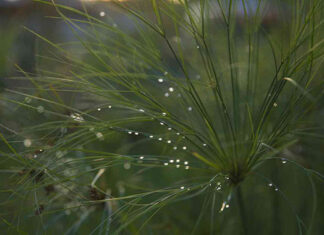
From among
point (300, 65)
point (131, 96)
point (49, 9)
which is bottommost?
point (300, 65)

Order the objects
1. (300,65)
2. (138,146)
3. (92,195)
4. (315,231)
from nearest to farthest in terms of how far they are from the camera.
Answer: (300,65) < (92,195) < (315,231) < (138,146)

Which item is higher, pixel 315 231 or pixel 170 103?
pixel 170 103

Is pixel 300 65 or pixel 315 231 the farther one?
pixel 315 231

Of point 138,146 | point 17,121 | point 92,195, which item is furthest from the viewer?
point 138,146

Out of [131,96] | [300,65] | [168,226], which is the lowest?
[168,226]

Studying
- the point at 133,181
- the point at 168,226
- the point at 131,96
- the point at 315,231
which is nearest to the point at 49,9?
the point at 131,96

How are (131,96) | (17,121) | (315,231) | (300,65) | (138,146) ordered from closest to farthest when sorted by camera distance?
(300,65)
(315,231)
(17,121)
(138,146)
(131,96)

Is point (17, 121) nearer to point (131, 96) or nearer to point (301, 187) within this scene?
point (131, 96)

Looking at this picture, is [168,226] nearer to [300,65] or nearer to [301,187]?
[301,187]

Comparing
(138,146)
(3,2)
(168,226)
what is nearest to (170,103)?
(138,146)
